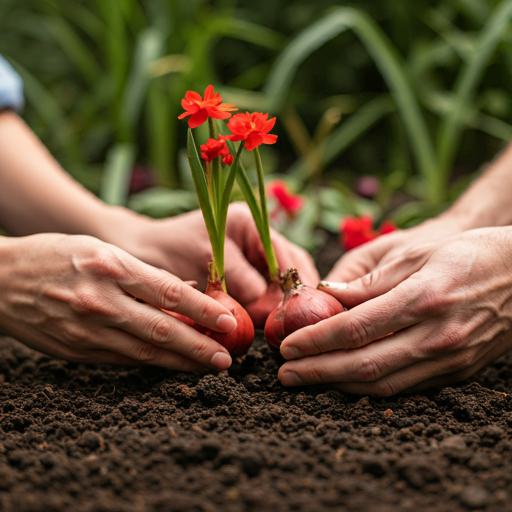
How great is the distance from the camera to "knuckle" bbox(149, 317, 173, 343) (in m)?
0.90

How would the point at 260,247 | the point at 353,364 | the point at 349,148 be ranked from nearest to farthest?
the point at 353,364, the point at 260,247, the point at 349,148

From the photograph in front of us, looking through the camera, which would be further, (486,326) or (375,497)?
(486,326)

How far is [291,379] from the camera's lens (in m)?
0.91

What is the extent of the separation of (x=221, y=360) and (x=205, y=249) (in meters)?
0.37

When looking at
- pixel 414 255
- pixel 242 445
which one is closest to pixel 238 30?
pixel 414 255

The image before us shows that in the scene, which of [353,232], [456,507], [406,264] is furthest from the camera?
[353,232]

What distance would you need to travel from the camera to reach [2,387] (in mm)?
999

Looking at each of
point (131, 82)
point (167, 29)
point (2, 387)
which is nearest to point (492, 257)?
point (2, 387)

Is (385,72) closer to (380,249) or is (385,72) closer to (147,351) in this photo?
(380,249)

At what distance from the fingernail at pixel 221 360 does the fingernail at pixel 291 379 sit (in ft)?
0.34

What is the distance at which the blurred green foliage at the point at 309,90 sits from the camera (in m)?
2.07

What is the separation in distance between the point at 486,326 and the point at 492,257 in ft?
0.40

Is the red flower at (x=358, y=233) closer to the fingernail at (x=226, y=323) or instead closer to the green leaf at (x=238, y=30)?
the fingernail at (x=226, y=323)

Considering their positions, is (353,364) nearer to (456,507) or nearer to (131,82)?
(456,507)
